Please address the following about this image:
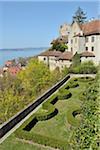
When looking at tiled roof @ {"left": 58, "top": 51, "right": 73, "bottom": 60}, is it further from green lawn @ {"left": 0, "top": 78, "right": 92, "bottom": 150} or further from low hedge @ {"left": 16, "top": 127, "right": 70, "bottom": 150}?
low hedge @ {"left": 16, "top": 127, "right": 70, "bottom": 150}

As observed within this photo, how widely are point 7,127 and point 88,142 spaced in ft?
23.7

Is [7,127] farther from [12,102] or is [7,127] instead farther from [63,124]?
[12,102]

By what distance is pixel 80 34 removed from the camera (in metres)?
40.2

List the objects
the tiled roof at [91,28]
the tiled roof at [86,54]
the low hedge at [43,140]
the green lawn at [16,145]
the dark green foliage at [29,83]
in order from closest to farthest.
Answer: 1. the low hedge at [43,140]
2. the green lawn at [16,145]
3. the dark green foliage at [29,83]
4. the tiled roof at [91,28]
5. the tiled roof at [86,54]

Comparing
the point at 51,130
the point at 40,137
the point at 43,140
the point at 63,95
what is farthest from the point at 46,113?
the point at 63,95

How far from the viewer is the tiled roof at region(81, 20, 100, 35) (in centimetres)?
3744

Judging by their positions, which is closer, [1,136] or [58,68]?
[1,136]

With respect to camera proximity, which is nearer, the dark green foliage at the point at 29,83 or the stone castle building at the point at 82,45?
the dark green foliage at the point at 29,83

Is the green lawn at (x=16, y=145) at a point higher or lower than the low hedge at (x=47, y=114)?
lower

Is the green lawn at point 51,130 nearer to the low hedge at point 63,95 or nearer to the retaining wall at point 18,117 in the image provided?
the retaining wall at point 18,117

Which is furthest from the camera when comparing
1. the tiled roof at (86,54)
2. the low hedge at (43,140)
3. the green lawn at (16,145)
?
the tiled roof at (86,54)

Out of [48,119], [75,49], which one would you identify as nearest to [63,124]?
[48,119]

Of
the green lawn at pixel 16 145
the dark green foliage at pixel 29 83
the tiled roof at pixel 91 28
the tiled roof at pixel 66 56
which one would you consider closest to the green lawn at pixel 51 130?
the green lawn at pixel 16 145

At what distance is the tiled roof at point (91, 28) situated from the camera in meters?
37.4
